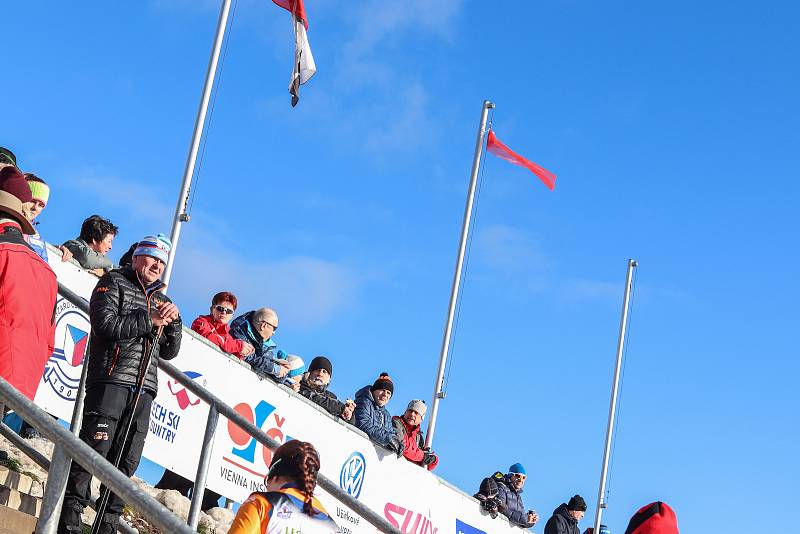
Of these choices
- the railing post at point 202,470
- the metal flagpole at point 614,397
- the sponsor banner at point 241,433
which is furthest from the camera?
the metal flagpole at point 614,397

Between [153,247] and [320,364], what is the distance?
4.50 metres

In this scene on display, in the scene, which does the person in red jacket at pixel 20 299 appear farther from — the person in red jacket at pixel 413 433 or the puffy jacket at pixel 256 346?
the person in red jacket at pixel 413 433

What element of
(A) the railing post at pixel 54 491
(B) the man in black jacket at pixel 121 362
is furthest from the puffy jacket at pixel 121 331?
(A) the railing post at pixel 54 491

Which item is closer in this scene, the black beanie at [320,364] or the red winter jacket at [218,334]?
the red winter jacket at [218,334]

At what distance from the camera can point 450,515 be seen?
12719 mm

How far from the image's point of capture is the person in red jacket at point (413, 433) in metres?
12.3

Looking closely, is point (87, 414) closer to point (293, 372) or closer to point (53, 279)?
point (53, 279)

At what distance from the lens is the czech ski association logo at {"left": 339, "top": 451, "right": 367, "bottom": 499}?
11094 millimetres

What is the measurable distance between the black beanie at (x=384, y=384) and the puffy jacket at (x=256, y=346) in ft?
5.33

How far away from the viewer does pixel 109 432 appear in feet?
21.5

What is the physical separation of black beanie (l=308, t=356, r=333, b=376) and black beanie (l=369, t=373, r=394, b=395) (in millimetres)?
635

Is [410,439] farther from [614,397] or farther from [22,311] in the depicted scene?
[614,397]

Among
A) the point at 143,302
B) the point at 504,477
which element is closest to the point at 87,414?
the point at 143,302

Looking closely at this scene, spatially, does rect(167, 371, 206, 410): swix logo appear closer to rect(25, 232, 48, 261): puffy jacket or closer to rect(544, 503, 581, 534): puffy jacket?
rect(25, 232, 48, 261): puffy jacket
